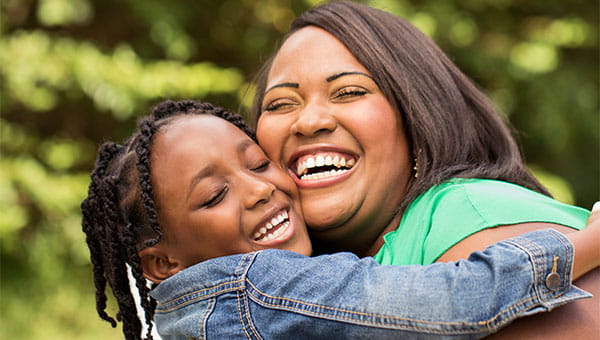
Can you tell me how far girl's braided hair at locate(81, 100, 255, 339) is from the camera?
2344 mm

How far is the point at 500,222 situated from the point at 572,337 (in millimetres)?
367

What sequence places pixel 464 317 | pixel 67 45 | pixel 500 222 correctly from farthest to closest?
pixel 67 45 < pixel 500 222 < pixel 464 317

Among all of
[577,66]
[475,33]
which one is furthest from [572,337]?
[577,66]

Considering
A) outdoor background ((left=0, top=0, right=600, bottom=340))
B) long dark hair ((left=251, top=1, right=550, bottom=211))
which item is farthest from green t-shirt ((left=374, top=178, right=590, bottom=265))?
outdoor background ((left=0, top=0, right=600, bottom=340))

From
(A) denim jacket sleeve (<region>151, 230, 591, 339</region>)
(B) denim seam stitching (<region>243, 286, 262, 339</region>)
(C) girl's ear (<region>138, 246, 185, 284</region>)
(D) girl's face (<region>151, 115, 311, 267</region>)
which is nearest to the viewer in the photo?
(A) denim jacket sleeve (<region>151, 230, 591, 339</region>)

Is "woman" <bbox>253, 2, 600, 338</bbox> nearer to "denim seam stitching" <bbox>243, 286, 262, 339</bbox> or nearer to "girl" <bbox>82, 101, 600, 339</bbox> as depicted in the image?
"girl" <bbox>82, 101, 600, 339</bbox>

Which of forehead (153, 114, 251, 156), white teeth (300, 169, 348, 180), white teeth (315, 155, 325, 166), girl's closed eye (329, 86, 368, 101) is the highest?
girl's closed eye (329, 86, 368, 101)

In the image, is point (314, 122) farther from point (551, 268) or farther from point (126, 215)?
point (551, 268)

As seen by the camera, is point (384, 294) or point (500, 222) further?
point (500, 222)

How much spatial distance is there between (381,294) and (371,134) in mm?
765

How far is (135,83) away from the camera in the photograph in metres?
5.30

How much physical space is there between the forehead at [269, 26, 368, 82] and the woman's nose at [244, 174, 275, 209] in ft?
1.55

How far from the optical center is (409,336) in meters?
1.75

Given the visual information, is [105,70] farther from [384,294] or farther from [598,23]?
[598,23]
